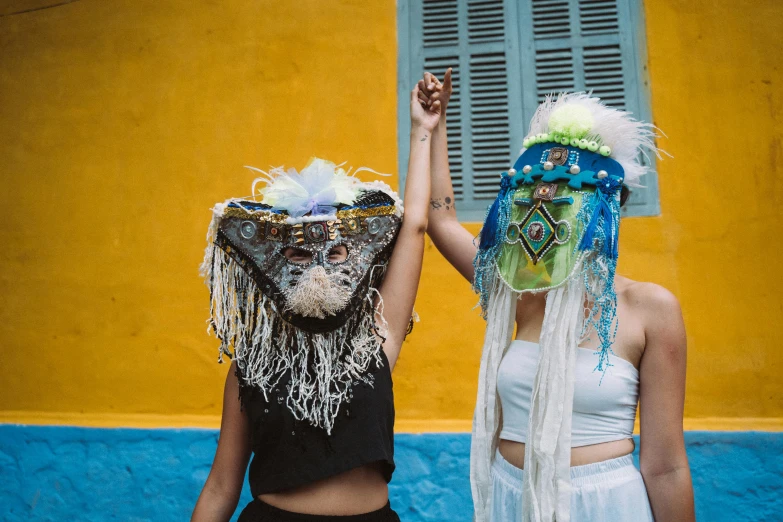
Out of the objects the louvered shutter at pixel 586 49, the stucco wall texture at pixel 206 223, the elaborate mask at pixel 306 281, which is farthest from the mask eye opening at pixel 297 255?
the louvered shutter at pixel 586 49

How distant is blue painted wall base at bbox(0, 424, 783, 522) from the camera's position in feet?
11.0

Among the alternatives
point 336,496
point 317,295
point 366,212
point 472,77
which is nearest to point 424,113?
point 366,212

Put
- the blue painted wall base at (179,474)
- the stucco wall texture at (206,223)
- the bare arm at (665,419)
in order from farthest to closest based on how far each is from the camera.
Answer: the stucco wall texture at (206,223)
the blue painted wall base at (179,474)
the bare arm at (665,419)

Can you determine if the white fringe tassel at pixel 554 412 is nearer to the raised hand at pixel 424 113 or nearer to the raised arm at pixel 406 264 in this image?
the raised arm at pixel 406 264

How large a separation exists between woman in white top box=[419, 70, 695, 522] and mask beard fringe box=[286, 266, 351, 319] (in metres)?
0.53

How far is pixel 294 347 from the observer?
2.03m

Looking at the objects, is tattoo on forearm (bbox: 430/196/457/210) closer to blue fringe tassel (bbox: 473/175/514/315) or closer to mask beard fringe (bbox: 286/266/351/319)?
blue fringe tassel (bbox: 473/175/514/315)

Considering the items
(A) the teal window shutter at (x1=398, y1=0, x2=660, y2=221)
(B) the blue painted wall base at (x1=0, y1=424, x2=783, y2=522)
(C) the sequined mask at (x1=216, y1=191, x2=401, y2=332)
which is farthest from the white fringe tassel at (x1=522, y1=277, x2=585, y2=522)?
(A) the teal window shutter at (x1=398, y1=0, x2=660, y2=221)

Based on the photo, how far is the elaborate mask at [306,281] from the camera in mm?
1939

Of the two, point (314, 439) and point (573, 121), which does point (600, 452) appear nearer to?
point (314, 439)

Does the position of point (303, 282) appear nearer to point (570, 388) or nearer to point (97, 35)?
point (570, 388)

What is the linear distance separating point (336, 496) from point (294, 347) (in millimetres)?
444

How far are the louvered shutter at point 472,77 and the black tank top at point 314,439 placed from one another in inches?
82.1

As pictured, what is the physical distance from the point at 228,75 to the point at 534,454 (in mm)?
3060
